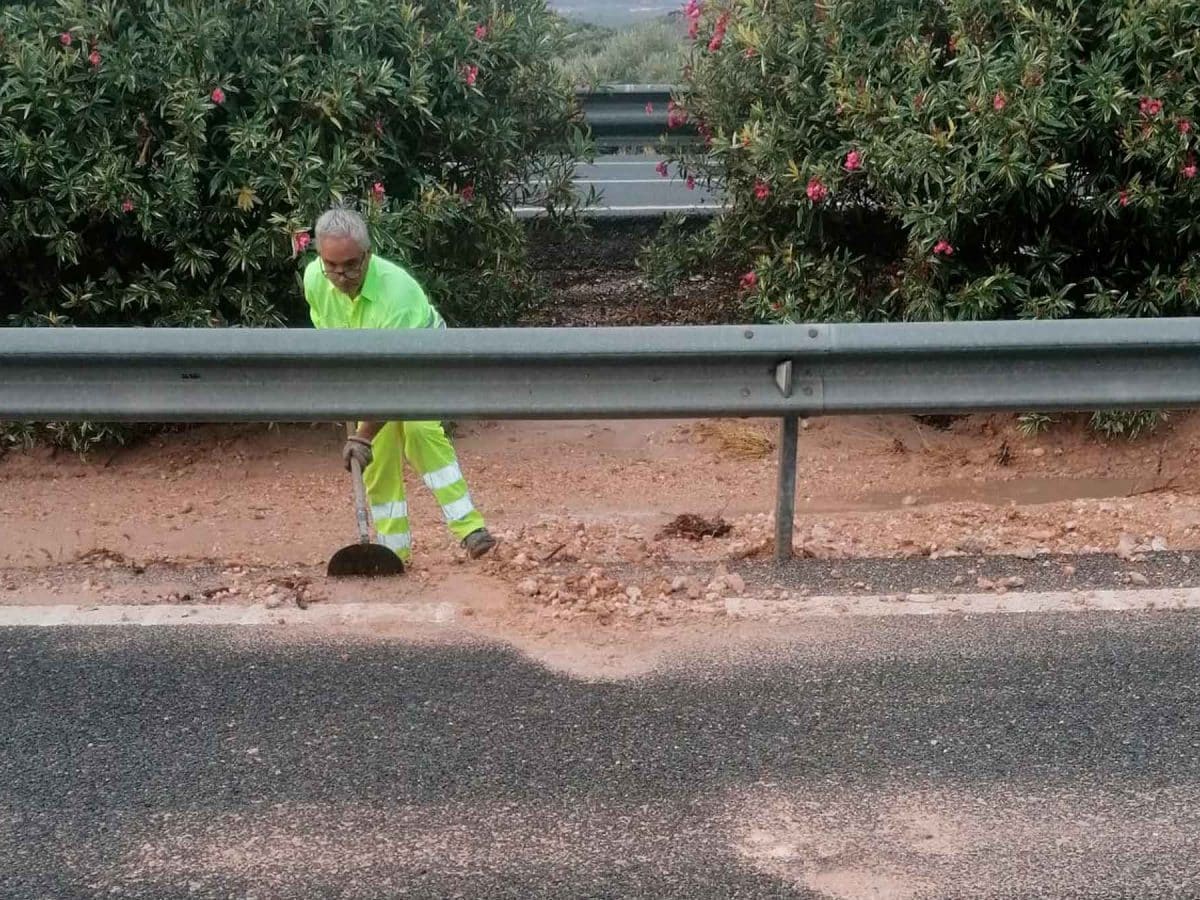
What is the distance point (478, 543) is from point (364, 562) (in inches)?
20.2

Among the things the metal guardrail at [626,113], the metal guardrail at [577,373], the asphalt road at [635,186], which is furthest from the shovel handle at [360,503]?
the metal guardrail at [626,113]

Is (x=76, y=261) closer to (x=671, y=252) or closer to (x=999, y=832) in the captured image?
(x=671, y=252)

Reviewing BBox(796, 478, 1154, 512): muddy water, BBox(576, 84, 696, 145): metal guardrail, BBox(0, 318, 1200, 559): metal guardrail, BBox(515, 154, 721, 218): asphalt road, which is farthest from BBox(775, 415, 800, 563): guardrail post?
BBox(576, 84, 696, 145): metal guardrail

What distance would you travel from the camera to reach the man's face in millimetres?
4633

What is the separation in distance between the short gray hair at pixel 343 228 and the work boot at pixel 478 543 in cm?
108

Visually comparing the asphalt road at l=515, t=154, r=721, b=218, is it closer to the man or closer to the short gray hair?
the man

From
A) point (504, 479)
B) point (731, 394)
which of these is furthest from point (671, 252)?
point (731, 394)

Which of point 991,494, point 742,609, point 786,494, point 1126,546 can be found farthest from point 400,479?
point 991,494

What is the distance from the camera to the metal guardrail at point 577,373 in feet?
14.5

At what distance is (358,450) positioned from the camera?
502cm

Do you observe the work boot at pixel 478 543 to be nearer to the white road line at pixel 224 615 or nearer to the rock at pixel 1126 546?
the white road line at pixel 224 615

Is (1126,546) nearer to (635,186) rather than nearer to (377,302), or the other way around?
(377,302)

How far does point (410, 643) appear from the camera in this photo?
158 inches

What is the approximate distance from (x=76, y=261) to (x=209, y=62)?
3.63 ft
